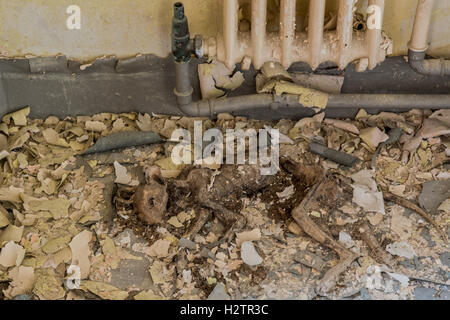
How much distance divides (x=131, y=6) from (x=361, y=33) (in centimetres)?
89

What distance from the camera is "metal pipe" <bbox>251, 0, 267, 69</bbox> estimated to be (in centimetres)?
220

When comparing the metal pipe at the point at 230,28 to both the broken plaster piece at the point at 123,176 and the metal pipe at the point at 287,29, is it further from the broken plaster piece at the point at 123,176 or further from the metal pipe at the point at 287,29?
the broken plaster piece at the point at 123,176

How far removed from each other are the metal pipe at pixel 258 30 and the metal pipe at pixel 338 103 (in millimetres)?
241

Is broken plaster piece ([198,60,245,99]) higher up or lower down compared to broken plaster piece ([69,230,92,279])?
higher up

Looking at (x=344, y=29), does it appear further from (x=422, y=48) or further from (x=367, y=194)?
(x=367, y=194)

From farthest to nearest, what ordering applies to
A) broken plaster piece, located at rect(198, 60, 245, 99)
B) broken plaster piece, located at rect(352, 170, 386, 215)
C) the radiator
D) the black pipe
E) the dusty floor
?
broken plaster piece, located at rect(198, 60, 245, 99)
the black pipe
broken plaster piece, located at rect(352, 170, 386, 215)
the radiator
the dusty floor

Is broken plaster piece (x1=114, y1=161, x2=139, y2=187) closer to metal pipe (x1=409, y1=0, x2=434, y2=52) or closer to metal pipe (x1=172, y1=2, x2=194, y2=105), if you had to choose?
metal pipe (x1=172, y1=2, x2=194, y2=105)

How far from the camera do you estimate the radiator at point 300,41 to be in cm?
222

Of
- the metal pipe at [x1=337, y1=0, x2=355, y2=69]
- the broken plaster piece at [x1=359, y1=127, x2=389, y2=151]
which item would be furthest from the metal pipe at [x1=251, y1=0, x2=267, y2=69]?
the broken plaster piece at [x1=359, y1=127, x2=389, y2=151]

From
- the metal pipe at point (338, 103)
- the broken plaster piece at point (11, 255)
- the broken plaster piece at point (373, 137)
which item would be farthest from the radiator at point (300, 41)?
the broken plaster piece at point (11, 255)

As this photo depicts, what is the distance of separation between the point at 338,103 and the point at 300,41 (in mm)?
386

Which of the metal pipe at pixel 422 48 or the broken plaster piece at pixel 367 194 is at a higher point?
the metal pipe at pixel 422 48

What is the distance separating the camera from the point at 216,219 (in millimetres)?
2332

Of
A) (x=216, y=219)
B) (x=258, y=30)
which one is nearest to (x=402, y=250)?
(x=216, y=219)
